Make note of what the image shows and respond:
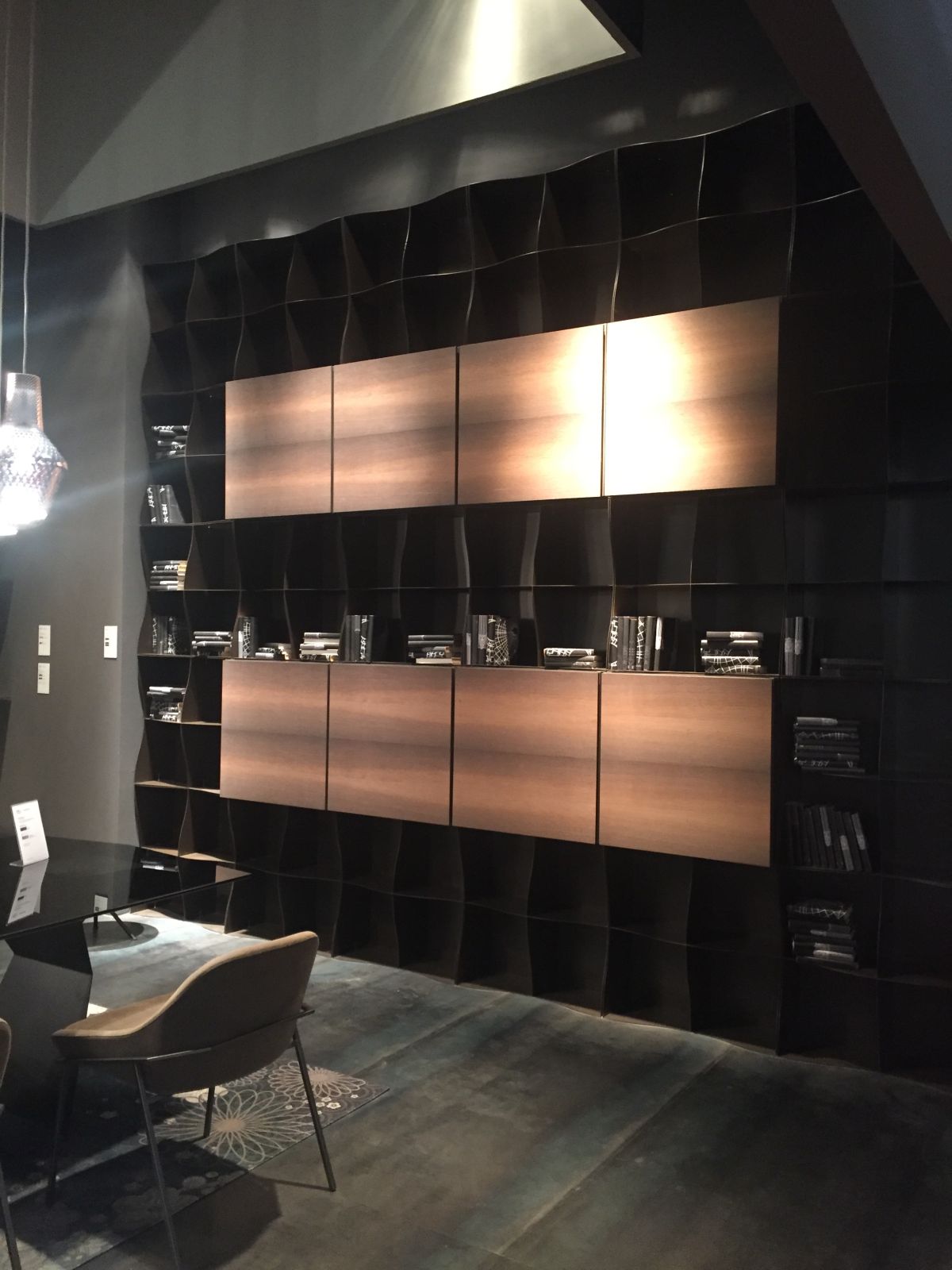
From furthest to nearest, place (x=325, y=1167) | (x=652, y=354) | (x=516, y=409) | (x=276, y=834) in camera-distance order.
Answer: (x=276, y=834) → (x=516, y=409) → (x=652, y=354) → (x=325, y=1167)

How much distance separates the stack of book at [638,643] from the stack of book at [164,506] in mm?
2568

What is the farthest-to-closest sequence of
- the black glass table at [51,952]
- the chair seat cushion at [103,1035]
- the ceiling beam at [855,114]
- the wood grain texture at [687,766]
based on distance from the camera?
the wood grain texture at [687,766]
the black glass table at [51,952]
the chair seat cushion at [103,1035]
the ceiling beam at [855,114]

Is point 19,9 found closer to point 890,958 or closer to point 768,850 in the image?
point 768,850

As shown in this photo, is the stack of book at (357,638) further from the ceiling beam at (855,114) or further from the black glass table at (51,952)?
the ceiling beam at (855,114)

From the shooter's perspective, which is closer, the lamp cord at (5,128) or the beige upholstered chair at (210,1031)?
the beige upholstered chair at (210,1031)

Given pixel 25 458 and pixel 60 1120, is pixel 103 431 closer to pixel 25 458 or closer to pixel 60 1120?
pixel 25 458

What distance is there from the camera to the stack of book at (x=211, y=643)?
518 centimetres

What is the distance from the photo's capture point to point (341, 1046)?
142 inches

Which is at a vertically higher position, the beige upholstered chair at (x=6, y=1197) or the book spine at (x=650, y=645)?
the book spine at (x=650, y=645)

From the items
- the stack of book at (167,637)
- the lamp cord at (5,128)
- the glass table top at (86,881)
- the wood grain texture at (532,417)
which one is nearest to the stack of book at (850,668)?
the wood grain texture at (532,417)

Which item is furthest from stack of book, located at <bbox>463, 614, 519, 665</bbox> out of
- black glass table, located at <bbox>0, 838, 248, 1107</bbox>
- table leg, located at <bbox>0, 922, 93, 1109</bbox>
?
table leg, located at <bbox>0, 922, 93, 1109</bbox>

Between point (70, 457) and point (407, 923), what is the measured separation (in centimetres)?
307

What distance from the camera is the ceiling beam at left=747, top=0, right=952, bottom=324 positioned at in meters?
1.54

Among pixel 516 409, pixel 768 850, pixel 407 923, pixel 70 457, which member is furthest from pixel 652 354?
pixel 70 457
